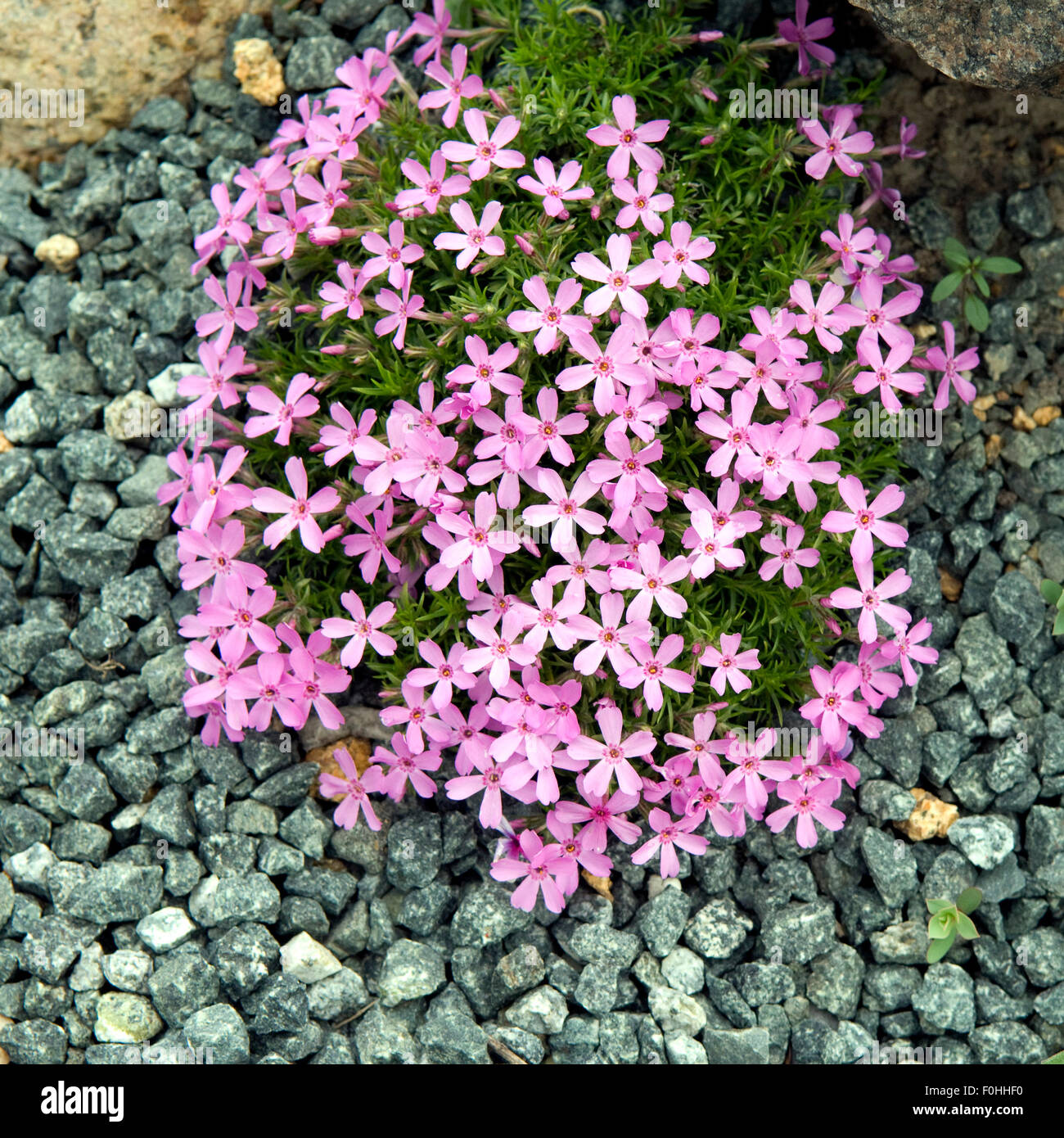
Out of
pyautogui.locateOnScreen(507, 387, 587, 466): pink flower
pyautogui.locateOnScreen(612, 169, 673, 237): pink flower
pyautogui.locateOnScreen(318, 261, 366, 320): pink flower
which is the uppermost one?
pyautogui.locateOnScreen(612, 169, 673, 237): pink flower

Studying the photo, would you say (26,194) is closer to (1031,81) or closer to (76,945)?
(76,945)

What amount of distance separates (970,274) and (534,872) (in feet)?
9.55

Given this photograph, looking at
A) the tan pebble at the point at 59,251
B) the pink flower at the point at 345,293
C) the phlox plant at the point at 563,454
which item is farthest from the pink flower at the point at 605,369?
the tan pebble at the point at 59,251

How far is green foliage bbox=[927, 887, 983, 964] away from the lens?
3.82 metres

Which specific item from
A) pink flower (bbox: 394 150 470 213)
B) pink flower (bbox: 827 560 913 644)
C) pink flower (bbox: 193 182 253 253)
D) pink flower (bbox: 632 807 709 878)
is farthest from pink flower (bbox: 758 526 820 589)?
pink flower (bbox: 193 182 253 253)

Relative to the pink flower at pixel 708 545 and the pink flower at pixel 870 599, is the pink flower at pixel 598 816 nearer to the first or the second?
the pink flower at pixel 708 545

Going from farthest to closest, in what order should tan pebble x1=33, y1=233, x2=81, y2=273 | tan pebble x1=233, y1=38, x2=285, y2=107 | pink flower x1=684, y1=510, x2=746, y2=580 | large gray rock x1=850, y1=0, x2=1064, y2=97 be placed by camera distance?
tan pebble x1=233, y1=38, x2=285, y2=107, tan pebble x1=33, y1=233, x2=81, y2=273, large gray rock x1=850, y1=0, x2=1064, y2=97, pink flower x1=684, y1=510, x2=746, y2=580

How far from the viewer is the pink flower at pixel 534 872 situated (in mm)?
3680

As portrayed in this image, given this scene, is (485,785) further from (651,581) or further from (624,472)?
(624,472)

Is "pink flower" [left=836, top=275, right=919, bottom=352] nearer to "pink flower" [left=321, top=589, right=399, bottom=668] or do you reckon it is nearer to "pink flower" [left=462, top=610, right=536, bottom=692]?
"pink flower" [left=462, top=610, right=536, bottom=692]

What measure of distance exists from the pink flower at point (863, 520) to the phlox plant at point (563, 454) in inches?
0.4

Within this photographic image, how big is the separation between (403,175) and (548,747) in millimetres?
2158

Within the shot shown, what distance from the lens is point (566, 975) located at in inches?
149

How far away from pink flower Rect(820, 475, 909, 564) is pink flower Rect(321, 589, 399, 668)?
1.46m
